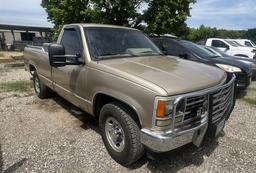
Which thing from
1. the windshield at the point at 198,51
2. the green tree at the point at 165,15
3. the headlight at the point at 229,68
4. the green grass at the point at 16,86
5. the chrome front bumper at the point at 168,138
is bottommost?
the green grass at the point at 16,86

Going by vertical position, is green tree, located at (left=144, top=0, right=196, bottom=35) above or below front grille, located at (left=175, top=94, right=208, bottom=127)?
above

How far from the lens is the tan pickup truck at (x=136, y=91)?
8.63 feet

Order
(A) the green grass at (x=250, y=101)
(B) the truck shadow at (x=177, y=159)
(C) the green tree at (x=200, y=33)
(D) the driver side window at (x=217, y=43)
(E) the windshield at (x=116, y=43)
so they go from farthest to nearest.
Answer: (C) the green tree at (x=200, y=33)
(D) the driver side window at (x=217, y=43)
(A) the green grass at (x=250, y=101)
(E) the windshield at (x=116, y=43)
(B) the truck shadow at (x=177, y=159)

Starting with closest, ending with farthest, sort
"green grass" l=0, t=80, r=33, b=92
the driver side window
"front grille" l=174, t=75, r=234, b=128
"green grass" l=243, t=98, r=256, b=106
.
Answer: "front grille" l=174, t=75, r=234, b=128, "green grass" l=243, t=98, r=256, b=106, "green grass" l=0, t=80, r=33, b=92, the driver side window

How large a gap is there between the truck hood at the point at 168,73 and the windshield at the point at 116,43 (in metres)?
0.24

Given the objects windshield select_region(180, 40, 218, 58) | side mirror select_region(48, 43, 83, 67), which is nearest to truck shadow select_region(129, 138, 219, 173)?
side mirror select_region(48, 43, 83, 67)

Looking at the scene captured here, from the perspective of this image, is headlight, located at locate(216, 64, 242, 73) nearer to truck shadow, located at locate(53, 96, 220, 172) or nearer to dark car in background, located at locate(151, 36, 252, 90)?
dark car in background, located at locate(151, 36, 252, 90)

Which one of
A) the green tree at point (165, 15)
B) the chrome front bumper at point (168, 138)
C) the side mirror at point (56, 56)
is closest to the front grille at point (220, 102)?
the chrome front bumper at point (168, 138)

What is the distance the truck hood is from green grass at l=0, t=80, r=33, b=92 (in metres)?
5.02

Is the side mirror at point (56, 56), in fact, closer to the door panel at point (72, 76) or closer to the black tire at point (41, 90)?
the door panel at point (72, 76)

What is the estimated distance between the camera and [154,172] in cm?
318

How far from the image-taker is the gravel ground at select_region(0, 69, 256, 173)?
129 inches

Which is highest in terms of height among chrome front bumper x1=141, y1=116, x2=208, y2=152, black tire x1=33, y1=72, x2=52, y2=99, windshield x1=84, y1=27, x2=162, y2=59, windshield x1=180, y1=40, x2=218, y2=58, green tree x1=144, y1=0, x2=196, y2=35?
green tree x1=144, y1=0, x2=196, y2=35

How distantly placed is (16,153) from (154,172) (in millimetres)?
2091
